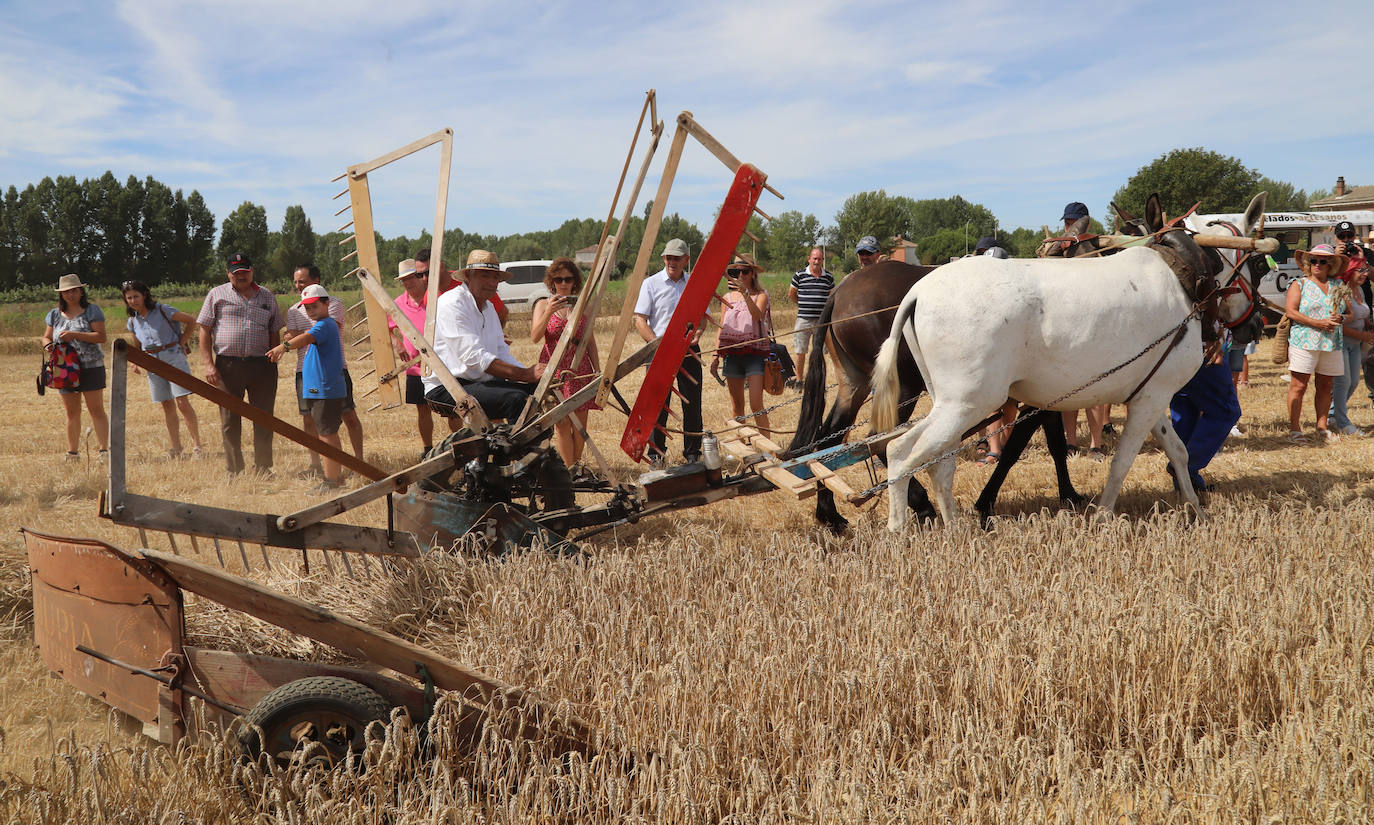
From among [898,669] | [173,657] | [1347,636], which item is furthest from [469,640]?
[1347,636]

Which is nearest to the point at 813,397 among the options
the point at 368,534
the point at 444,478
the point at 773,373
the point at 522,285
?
the point at 773,373

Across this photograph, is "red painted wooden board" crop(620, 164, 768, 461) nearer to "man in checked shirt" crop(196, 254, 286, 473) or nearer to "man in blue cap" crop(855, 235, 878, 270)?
Result: "man in blue cap" crop(855, 235, 878, 270)

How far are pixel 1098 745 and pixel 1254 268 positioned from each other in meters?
4.22

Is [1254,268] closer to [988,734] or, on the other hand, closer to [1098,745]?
[1098,745]

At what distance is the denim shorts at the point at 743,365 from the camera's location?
27.2ft

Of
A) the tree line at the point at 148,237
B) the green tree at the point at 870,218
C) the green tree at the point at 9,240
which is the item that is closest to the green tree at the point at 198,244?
the tree line at the point at 148,237

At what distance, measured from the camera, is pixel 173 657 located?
2.82m

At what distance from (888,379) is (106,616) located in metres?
4.00

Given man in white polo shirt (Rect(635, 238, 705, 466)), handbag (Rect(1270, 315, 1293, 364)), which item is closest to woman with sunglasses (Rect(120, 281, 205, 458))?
man in white polo shirt (Rect(635, 238, 705, 466))

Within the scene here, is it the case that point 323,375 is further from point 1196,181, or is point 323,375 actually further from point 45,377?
point 1196,181

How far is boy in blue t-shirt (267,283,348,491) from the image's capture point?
307 inches

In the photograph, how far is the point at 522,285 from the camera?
122 ft

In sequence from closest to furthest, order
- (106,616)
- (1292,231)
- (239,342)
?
(106,616) < (239,342) < (1292,231)

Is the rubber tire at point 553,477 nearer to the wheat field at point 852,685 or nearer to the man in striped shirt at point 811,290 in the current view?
the wheat field at point 852,685
